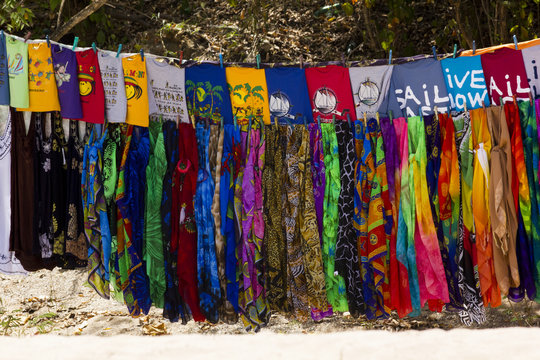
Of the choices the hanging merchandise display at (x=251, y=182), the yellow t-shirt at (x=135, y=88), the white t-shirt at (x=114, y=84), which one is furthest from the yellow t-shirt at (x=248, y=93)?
the white t-shirt at (x=114, y=84)

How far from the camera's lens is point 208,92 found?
3.24m

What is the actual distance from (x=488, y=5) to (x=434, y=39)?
91 cm

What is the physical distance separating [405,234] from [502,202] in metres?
0.49

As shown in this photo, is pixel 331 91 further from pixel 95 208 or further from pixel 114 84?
pixel 95 208

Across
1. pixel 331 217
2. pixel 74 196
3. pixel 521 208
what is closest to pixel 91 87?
pixel 74 196

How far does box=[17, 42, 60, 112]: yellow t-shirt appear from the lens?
3.13m

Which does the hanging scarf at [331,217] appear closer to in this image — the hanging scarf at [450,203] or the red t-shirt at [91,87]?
the hanging scarf at [450,203]

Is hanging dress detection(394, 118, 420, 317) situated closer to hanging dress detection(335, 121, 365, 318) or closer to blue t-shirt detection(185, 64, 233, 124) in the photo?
hanging dress detection(335, 121, 365, 318)

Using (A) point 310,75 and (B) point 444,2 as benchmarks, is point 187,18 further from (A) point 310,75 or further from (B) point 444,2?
(A) point 310,75

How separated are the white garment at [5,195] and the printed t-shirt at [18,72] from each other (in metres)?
0.10

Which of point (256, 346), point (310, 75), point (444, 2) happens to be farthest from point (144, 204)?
point (444, 2)

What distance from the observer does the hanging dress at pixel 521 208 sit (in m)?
2.95

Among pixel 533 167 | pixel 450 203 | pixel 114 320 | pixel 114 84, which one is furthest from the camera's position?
pixel 114 320

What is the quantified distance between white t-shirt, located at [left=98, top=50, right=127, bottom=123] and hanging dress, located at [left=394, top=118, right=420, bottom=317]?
141cm
